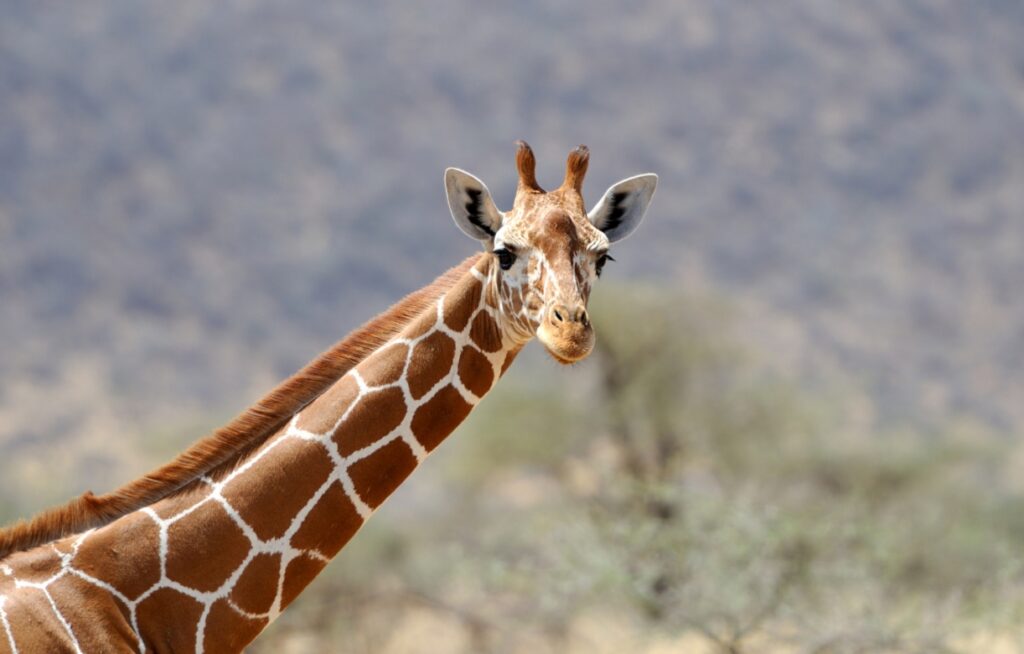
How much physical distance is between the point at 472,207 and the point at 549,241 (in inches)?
20.3

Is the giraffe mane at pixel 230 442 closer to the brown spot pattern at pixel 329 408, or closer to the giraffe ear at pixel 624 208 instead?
the brown spot pattern at pixel 329 408

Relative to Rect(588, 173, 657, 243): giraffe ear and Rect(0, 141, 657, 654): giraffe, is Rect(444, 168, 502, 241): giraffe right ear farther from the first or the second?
Rect(588, 173, 657, 243): giraffe ear

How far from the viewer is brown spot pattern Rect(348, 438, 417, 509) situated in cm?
634

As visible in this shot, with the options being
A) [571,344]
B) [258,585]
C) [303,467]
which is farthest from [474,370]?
[258,585]

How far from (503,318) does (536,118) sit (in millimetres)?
39322

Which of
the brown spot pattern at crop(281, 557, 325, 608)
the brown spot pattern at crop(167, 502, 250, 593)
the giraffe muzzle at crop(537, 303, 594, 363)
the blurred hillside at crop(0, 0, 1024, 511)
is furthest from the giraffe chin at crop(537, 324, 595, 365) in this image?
the blurred hillside at crop(0, 0, 1024, 511)

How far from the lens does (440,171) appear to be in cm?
4462

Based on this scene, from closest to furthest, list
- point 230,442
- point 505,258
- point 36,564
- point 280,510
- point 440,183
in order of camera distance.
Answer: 1. point 36,564
2. point 280,510
3. point 230,442
4. point 505,258
5. point 440,183

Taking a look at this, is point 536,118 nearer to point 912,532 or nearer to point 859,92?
point 859,92

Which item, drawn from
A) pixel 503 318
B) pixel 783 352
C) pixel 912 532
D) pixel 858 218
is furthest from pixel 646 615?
pixel 858 218

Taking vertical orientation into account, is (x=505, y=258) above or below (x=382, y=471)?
above

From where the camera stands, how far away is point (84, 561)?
19.4 feet

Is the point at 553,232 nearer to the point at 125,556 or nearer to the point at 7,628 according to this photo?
the point at 125,556

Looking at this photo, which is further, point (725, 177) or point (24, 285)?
point (725, 177)
